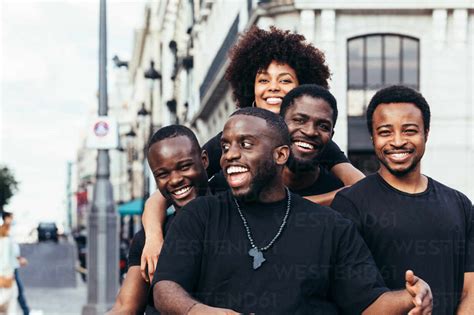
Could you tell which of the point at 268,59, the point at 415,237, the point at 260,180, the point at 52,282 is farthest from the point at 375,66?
the point at 260,180

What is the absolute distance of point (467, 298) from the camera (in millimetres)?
3961

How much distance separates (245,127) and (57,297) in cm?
2166

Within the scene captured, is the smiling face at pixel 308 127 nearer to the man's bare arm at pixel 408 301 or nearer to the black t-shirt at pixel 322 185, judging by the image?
the black t-shirt at pixel 322 185

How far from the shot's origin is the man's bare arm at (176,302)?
3.33m

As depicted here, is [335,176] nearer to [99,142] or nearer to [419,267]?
[419,267]

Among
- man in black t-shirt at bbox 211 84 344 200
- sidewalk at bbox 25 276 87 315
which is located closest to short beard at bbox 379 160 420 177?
man in black t-shirt at bbox 211 84 344 200

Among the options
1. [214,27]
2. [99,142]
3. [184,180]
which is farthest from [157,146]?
[214,27]

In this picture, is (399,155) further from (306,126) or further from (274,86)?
(274,86)

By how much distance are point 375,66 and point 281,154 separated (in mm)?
23905

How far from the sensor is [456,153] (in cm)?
2592

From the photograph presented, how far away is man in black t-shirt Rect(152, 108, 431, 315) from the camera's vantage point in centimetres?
349

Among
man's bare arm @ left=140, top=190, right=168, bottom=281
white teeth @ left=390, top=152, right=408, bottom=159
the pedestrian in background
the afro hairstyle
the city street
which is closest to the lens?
white teeth @ left=390, top=152, right=408, bottom=159

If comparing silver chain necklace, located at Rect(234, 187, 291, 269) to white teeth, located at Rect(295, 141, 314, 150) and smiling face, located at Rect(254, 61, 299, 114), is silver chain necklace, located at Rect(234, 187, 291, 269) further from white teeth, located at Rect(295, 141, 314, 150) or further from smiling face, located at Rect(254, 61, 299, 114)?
smiling face, located at Rect(254, 61, 299, 114)

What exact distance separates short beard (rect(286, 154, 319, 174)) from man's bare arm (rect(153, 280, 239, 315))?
0.98m
